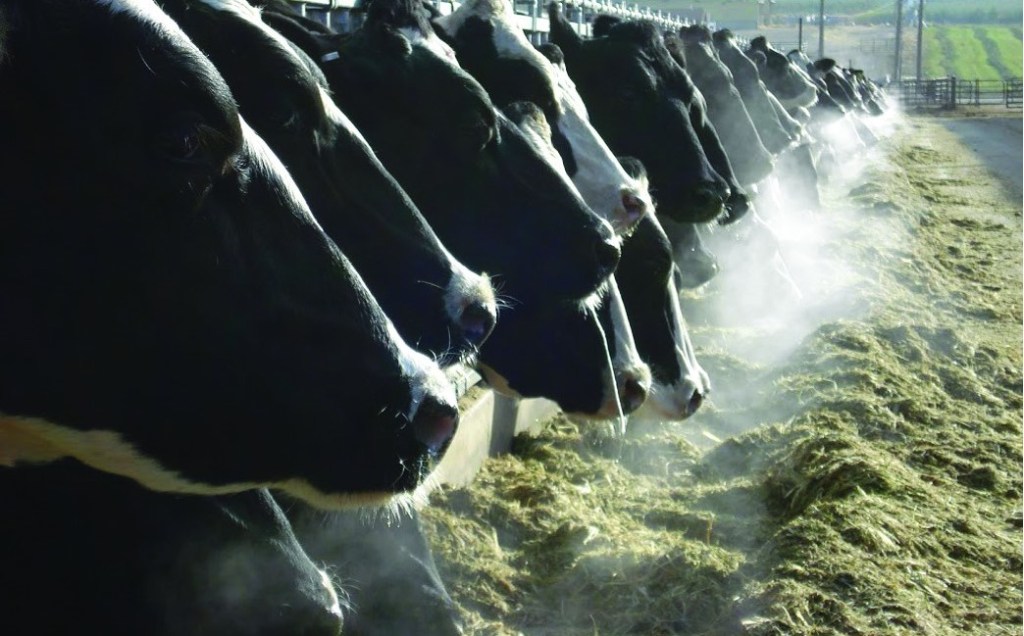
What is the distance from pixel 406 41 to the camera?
4.20 meters

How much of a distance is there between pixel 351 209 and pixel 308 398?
3.62ft

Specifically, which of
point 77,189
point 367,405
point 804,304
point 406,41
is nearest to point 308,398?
point 367,405

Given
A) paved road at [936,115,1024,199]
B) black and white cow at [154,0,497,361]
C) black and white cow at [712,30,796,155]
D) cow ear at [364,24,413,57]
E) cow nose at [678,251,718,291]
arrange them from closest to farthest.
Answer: black and white cow at [154,0,497,361] < cow ear at [364,24,413,57] < cow nose at [678,251,718,291] < black and white cow at [712,30,796,155] < paved road at [936,115,1024,199]

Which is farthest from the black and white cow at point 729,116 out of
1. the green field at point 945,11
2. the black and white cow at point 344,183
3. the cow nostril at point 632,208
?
the green field at point 945,11

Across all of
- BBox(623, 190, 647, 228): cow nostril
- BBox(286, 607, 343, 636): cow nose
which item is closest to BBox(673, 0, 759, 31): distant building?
BBox(623, 190, 647, 228): cow nostril

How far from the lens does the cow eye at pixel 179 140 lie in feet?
6.69

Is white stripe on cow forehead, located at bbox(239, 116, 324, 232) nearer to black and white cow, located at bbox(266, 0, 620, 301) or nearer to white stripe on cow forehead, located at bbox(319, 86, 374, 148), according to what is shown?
white stripe on cow forehead, located at bbox(319, 86, 374, 148)

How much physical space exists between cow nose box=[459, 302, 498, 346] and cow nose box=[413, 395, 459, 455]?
3.31 ft

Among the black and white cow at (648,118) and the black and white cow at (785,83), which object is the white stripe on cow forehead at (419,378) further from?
the black and white cow at (785,83)

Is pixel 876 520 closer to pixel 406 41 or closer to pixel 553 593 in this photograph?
pixel 553 593

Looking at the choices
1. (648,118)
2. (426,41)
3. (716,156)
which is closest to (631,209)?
(426,41)

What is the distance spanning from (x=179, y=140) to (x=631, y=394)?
3.28 m

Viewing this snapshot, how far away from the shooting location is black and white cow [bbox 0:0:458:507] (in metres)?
2.00

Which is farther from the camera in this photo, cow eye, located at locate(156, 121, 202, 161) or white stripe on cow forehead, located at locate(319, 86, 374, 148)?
white stripe on cow forehead, located at locate(319, 86, 374, 148)
